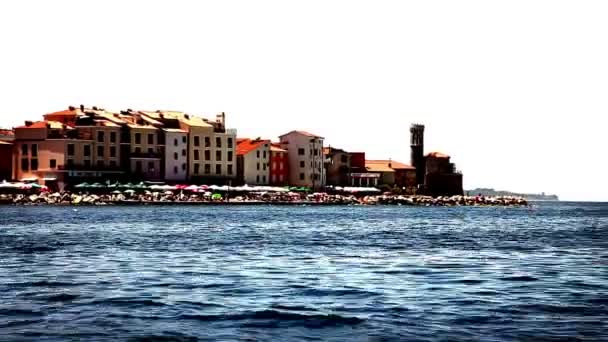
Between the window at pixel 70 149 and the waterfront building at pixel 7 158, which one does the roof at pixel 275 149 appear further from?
the waterfront building at pixel 7 158

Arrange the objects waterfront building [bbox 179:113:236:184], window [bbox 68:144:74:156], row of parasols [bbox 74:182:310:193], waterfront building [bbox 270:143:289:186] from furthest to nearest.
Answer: waterfront building [bbox 270:143:289:186], waterfront building [bbox 179:113:236:184], row of parasols [bbox 74:182:310:193], window [bbox 68:144:74:156]

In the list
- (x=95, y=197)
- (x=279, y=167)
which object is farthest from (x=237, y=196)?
(x=95, y=197)

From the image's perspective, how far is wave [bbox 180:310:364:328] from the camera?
19.2 metres

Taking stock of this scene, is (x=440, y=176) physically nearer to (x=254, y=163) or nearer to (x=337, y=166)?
(x=337, y=166)

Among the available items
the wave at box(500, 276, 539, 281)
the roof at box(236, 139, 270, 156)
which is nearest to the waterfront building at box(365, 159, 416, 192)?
the roof at box(236, 139, 270, 156)

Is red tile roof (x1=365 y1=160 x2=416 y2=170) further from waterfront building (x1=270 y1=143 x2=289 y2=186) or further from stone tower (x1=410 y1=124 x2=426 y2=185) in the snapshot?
waterfront building (x1=270 y1=143 x2=289 y2=186)

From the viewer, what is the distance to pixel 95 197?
110m

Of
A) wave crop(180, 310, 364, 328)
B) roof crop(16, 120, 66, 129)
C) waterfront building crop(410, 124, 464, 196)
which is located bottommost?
wave crop(180, 310, 364, 328)

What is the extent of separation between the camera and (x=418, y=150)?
16412 centimetres

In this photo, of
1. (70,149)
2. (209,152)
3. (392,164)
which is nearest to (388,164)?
(392,164)

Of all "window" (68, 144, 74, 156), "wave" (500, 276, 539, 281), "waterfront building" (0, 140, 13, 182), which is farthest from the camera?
"waterfront building" (0, 140, 13, 182)

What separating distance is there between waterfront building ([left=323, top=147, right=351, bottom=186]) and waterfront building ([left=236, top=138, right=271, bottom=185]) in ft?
45.4

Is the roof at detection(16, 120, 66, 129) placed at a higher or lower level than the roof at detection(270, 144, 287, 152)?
higher

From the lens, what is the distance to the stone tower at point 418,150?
16325 centimetres
